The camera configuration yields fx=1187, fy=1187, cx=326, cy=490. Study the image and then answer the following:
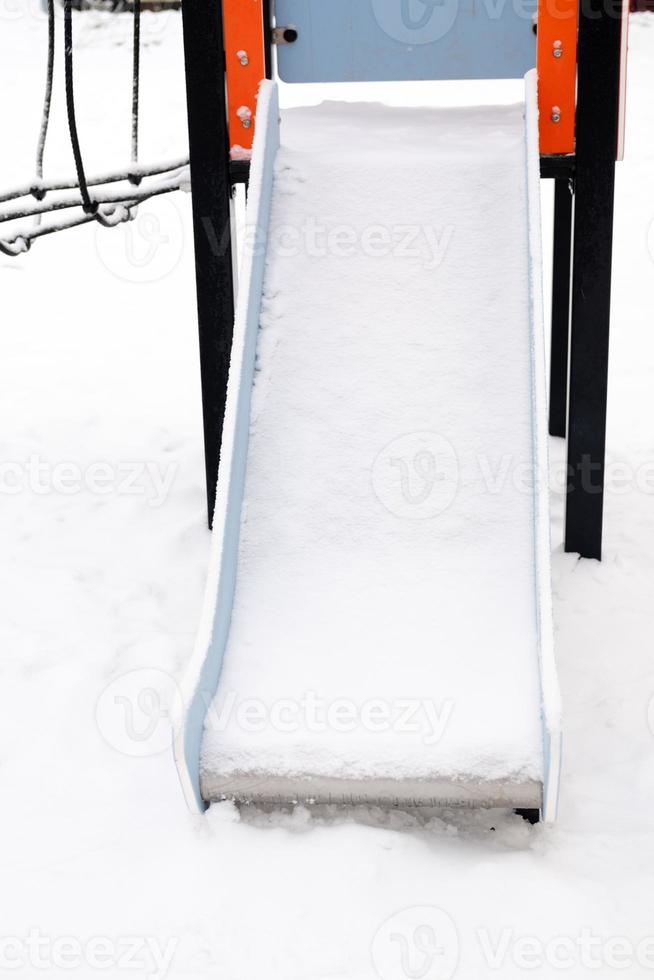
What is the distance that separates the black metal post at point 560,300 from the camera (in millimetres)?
4508

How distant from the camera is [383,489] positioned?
3.23 metres

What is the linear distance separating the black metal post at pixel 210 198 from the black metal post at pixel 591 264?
1087 mm

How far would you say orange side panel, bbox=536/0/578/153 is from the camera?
11.7 ft

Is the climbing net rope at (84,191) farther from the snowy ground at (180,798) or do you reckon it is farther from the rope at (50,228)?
the snowy ground at (180,798)

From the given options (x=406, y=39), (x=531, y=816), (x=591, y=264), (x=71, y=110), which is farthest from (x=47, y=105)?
(x=531, y=816)

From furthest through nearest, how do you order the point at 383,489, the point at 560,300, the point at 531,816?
the point at 560,300 < the point at 383,489 < the point at 531,816

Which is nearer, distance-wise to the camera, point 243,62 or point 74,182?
point 243,62

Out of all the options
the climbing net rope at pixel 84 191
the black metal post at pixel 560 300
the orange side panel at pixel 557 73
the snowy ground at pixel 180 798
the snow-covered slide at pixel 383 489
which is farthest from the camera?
the black metal post at pixel 560 300

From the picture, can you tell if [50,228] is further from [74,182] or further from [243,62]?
[243,62]

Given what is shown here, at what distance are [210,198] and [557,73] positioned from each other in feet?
3.70

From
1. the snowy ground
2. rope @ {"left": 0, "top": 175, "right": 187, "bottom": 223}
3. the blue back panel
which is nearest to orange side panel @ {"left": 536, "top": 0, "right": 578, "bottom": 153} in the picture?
the blue back panel

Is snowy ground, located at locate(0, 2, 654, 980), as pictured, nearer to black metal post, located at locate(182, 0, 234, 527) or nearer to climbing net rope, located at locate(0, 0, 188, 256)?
black metal post, located at locate(182, 0, 234, 527)

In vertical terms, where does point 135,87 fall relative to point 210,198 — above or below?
above

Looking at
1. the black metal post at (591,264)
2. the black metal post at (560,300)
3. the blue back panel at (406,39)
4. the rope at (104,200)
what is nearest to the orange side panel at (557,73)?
the black metal post at (591,264)
